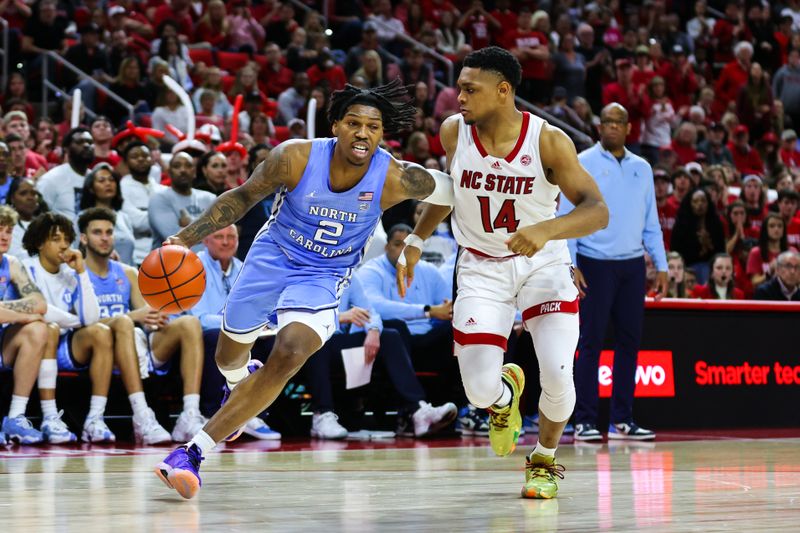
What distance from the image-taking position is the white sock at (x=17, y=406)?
24.7ft

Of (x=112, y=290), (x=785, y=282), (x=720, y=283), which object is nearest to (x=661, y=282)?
(x=785, y=282)

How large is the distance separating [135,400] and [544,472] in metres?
3.40

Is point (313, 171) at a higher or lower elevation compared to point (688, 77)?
lower

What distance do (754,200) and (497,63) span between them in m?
8.81

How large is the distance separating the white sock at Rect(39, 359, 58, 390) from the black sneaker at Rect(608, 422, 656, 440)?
3533mm

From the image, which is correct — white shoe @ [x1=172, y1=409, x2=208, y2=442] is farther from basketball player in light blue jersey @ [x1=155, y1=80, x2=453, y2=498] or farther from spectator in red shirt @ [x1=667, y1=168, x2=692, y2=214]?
spectator in red shirt @ [x1=667, y1=168, x2=692, y2=214]

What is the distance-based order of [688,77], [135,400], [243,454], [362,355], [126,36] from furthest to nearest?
[688,77], [126,36], [362,355], [135,400], [243,454]

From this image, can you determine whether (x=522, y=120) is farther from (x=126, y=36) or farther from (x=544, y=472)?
(x=126, y=36)

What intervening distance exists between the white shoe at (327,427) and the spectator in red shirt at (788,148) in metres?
10.3

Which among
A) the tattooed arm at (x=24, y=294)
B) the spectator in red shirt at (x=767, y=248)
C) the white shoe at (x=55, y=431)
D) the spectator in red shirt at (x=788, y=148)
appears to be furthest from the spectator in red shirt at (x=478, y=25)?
the white shoe at (x=55, y=431)

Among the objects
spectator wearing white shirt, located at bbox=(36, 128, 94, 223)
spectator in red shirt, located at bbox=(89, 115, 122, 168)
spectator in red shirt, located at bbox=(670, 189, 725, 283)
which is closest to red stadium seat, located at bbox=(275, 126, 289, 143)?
spectator in red shirt, located at bbox=(89, 115, 122, 168)

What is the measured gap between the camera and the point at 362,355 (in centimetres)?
847

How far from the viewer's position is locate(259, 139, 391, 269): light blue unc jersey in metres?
5.33

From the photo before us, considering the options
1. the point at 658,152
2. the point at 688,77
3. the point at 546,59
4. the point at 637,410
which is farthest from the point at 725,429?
the point at 688,77
